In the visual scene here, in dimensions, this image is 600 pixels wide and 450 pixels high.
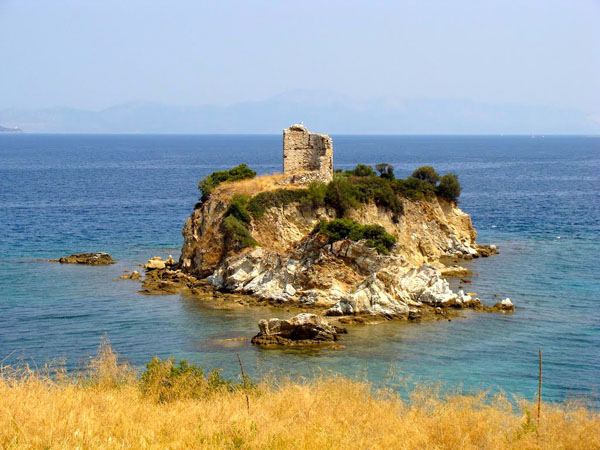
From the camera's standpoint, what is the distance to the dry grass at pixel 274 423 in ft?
40.2

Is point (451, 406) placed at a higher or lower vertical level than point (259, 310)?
higher

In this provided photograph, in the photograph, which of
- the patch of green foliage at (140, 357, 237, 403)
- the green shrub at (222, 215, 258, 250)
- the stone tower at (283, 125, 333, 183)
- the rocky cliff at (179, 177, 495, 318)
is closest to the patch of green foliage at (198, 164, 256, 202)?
the rocky cliff at (179, 177, 495, 318)

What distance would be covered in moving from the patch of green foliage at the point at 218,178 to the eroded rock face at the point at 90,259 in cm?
738

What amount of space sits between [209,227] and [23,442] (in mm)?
32525

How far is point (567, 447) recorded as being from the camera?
12.6 m

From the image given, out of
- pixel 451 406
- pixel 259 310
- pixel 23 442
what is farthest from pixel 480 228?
pixel 23 442

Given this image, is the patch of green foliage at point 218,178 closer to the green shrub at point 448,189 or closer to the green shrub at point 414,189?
the green shrub at point 414,189

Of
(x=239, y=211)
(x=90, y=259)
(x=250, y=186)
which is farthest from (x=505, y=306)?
(x=90, y=259)

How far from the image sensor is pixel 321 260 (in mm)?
38250

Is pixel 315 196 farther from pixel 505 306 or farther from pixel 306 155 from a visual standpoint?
pixel 505 306

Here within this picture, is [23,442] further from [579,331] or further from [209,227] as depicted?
[209,227]

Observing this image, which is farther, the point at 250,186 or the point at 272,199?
the point at 250,186

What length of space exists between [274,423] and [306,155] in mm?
36930

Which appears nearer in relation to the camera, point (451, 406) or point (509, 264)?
point (451, 406)
